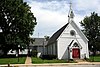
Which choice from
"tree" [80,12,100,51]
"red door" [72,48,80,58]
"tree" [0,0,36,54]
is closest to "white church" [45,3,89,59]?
"red door" [72,48,80,58]

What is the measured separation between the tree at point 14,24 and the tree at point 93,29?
29429 mm

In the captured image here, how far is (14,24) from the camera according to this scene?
58250 mm

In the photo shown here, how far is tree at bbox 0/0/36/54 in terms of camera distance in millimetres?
56922

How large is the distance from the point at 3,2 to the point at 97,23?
37.8 metres

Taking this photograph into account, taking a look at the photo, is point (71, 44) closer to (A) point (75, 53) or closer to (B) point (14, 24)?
(A) point (75, 53)

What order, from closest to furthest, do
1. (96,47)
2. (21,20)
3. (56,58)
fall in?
1. (56,58)
2. (21,20)
3. (96,47)

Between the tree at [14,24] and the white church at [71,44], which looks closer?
the white church at [71,44]

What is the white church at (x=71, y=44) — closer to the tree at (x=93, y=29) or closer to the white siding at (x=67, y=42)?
the white siding at (x=67, y=42)

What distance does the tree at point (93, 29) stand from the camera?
3226 inches

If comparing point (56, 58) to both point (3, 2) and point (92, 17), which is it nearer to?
point (3, 2)

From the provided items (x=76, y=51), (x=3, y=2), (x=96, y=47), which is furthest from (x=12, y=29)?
(x=96, y=47)

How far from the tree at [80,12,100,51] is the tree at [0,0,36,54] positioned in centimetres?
2943

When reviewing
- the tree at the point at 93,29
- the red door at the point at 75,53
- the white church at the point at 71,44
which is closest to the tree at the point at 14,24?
the white church at the point at 71,44

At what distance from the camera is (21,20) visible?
56.9 metres
